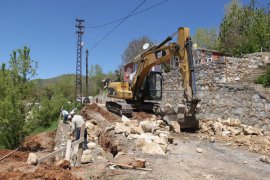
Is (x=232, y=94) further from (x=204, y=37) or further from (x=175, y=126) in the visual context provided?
(x=204, y=37)

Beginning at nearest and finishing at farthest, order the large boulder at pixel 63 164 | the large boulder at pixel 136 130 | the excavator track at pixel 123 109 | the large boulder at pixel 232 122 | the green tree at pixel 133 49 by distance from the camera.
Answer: the large boulder at pixel 63 164 → the large boulder at pixel 136 130 → the large boulder at pixel 232 122 → the excavator track at pixel 123 109 → the green tree at pixel 133 49

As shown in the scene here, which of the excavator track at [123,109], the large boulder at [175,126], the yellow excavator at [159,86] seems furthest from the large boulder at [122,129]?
the excavator track at [123,109]

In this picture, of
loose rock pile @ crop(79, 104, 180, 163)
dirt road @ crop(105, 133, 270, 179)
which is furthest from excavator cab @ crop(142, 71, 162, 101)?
dirt road @ crop(105, 133, 270, 179)

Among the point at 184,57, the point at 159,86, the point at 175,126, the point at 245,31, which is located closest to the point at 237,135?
the point at 175,126

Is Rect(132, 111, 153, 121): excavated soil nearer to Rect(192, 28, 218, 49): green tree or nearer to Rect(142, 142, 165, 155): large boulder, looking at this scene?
Rect(142, 142, 165, 155): large boulder

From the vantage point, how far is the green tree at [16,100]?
14.3 metres

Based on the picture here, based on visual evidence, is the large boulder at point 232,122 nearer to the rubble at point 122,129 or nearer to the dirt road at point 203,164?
the dirt road at point 203,164

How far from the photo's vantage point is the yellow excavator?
37.1 feet

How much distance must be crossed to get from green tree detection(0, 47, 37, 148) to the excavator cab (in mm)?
5958

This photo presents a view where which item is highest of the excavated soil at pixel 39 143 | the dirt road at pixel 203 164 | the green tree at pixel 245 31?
the green tree at pixel 245 31

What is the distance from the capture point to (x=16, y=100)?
576 inches

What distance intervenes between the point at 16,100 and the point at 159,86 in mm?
7269

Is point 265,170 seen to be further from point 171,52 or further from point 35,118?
point 35,118

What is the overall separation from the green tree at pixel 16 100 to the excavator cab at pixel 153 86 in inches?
235
